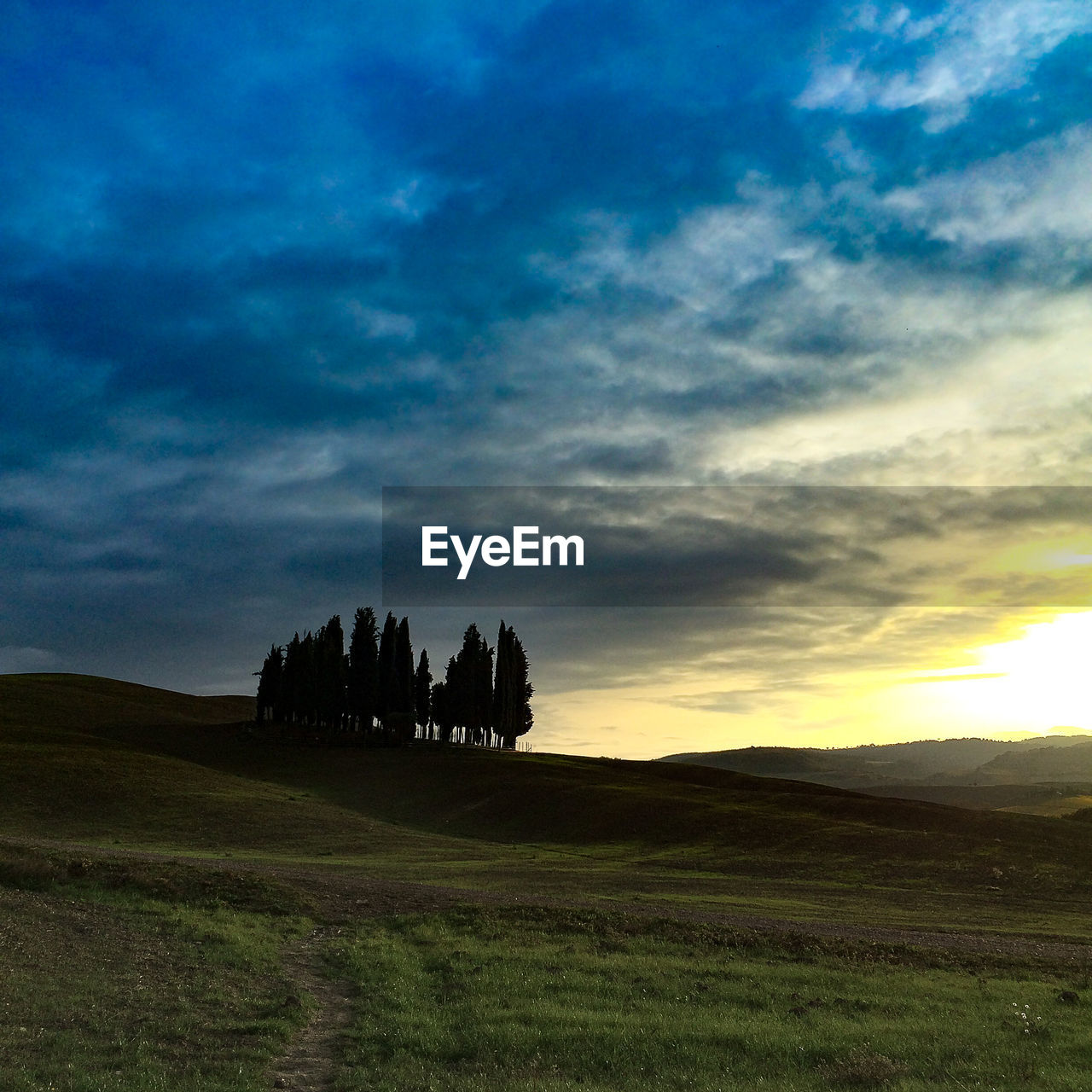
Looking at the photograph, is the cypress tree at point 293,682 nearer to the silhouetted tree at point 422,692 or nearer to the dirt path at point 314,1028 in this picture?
the silhouetted tree at point 422,692

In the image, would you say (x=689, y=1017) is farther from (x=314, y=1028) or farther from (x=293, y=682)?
(x=293, y=682)

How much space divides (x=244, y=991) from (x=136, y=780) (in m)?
52.6

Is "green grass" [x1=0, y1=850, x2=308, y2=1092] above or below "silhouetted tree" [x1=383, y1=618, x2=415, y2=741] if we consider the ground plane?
below

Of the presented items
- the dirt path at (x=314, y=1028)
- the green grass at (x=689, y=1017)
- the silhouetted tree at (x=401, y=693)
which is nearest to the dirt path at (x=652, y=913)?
the green grass at (x=689, y=1017)

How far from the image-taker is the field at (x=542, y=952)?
1287cm

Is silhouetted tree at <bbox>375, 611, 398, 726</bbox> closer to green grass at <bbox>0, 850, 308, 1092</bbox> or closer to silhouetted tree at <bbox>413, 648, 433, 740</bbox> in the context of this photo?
silhouetted tree at <bbox>413, 648, 433, 740</bbox>

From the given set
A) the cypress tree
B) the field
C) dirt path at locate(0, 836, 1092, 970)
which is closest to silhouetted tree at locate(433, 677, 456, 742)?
the cypress tree

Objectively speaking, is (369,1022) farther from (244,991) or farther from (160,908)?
(160,908)

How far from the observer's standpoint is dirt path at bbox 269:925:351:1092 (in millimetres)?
12258

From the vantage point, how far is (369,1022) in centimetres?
1486

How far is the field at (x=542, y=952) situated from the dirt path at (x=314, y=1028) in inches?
2.9

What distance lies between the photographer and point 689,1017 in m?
15.4

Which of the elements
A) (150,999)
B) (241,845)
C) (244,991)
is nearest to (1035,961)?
(244,991)

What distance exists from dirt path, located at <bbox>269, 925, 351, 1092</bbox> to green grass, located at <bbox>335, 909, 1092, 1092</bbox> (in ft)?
1.26
